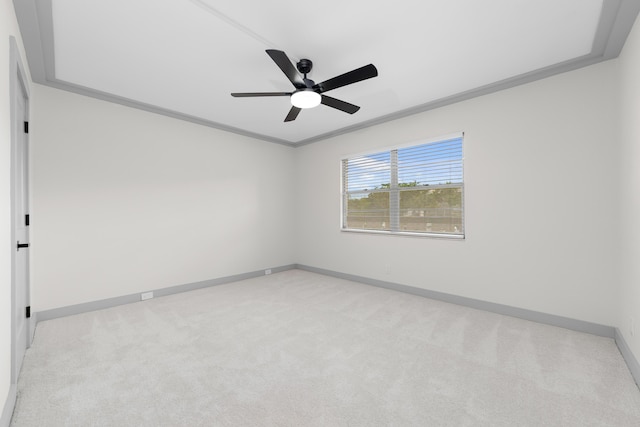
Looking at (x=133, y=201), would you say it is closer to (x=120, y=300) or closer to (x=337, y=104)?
(x=120, y=300)

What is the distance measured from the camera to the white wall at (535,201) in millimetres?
2587

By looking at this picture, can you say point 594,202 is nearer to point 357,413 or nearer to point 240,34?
point 357,413

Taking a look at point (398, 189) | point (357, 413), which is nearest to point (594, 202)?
point (398, 189)

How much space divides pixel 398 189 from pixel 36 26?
13.5 feet

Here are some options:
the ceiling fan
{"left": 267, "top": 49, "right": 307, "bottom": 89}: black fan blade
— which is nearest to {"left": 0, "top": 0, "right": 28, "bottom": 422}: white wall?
the ceiling fan

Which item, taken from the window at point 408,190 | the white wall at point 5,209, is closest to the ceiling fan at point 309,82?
the white wall at point 5,209

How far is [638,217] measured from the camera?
6.48 ft

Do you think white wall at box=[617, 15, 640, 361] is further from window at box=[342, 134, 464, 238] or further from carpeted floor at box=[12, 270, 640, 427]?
window at box=[342, 134, 464, 238]

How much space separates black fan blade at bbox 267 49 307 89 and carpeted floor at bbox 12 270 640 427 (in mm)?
2306

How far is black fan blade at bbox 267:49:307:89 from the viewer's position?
6.53 feet

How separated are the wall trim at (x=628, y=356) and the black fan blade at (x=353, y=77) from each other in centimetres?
280

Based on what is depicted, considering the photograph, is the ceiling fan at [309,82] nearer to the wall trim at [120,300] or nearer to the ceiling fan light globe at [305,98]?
the ceiling fan light globe at [305,98]

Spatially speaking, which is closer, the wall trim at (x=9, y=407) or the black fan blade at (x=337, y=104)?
the wall trim at (x=9, y=407)

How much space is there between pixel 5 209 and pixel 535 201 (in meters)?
4.30
